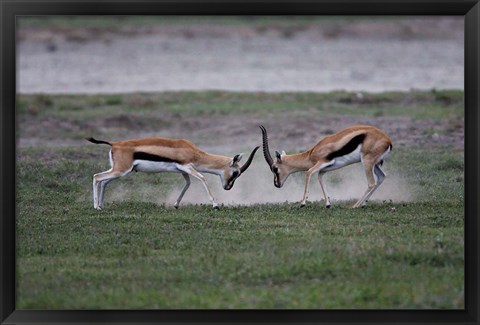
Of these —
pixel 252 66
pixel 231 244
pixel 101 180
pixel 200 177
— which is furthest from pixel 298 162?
pixel 252 66

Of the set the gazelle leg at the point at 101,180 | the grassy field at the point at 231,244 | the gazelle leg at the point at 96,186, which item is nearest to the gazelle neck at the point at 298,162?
the grassy field at the point at 231,244

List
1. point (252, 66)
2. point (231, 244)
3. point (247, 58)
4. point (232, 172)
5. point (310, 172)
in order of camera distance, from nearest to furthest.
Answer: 1. point (231, 244)
2. point (310, 172)
3. point (232, 172)
4. point (252, 66)
5. point (247, 58)

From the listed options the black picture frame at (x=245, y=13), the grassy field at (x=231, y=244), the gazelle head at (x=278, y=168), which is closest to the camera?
the black picture frame at (x=245, y=13)

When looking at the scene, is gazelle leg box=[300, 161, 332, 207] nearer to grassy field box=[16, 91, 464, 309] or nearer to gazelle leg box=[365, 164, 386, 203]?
grassy field box=[16, 91, 464, 309]

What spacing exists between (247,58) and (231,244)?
1890 cm

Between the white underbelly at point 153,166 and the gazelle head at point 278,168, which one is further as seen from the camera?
the gazelle head at point 278,168

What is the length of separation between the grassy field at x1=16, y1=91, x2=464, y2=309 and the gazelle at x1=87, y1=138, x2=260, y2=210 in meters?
0.36

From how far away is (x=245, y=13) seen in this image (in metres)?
9.07

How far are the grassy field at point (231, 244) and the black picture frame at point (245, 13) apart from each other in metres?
0.42

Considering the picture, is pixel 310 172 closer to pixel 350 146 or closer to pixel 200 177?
pixel 350 146

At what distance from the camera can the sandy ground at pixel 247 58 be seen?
2578 centimetres

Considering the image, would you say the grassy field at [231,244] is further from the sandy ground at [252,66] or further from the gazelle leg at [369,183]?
the sandy ground at [252,66]

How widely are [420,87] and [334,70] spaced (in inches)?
138

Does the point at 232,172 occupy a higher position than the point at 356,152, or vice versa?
the point at 356,152
